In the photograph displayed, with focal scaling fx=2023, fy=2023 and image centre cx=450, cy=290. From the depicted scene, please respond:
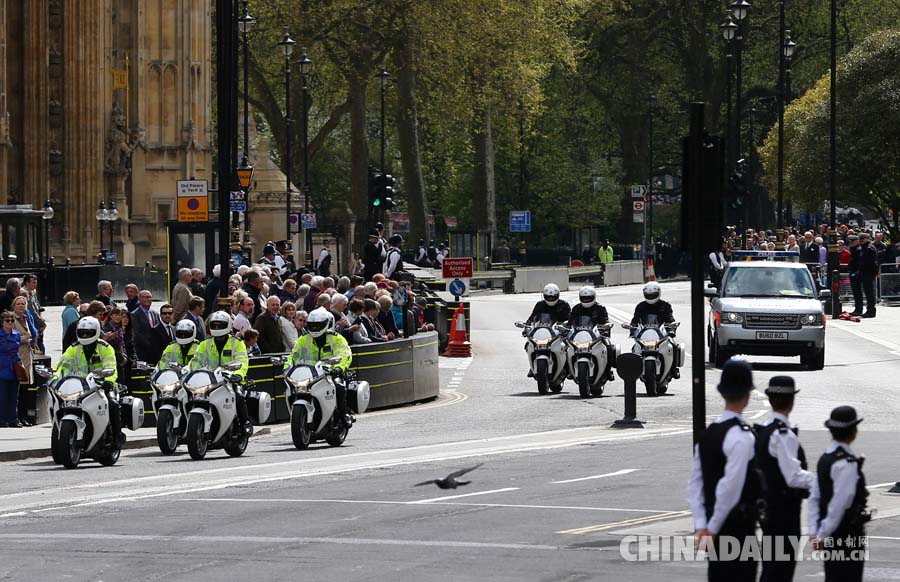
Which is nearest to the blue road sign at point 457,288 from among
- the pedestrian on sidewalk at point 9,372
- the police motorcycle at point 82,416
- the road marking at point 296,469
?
the road marking at point 296,469

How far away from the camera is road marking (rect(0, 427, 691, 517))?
1697 centimetres

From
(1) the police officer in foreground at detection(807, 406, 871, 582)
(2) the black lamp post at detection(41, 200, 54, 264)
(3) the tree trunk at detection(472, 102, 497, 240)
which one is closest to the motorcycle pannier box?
(1) the police officer in foreground at detection(807, 406, 871, 582)

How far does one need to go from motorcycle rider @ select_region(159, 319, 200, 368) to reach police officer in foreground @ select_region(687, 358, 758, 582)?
12072 millimetres

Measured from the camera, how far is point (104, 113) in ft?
209

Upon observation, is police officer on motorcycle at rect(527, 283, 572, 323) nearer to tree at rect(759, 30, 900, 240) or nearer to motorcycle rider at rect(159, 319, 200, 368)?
motorcycle rider at rect(159, 319, 200, 368)

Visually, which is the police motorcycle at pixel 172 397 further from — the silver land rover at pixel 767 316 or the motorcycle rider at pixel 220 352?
the silver land rover at pixel 767 316

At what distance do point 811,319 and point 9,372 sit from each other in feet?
46.4

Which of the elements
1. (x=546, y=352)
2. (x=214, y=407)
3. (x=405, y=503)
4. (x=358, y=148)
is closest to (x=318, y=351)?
(x=214, y=407)

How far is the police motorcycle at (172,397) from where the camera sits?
20.5 meters

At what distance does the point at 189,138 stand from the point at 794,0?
3312 cm

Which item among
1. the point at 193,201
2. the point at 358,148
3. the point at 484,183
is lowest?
the point at 193,201

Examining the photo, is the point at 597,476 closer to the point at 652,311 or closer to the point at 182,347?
the point at 182,347

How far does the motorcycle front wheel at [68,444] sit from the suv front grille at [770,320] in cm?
1509

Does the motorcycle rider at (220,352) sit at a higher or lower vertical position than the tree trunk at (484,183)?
lower
